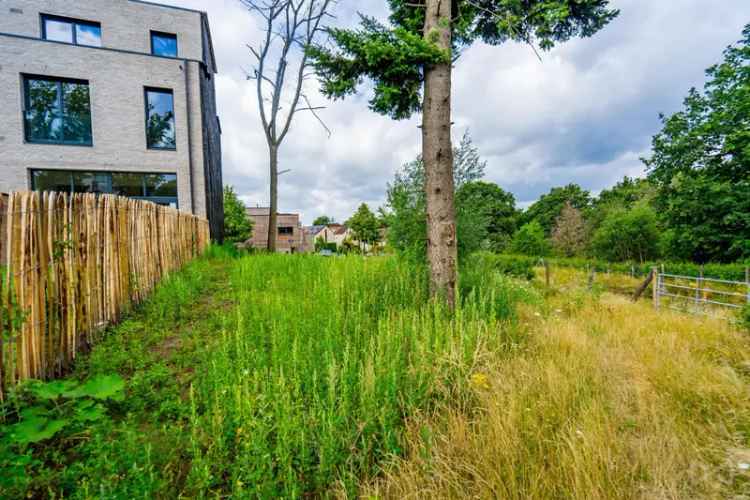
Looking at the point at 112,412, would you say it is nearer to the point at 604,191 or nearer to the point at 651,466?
the point at 651,466

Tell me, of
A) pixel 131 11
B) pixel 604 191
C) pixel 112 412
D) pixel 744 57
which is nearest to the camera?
pixel 112 412

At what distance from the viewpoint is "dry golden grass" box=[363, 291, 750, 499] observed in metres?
1.41

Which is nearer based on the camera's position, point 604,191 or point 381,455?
point 381,455

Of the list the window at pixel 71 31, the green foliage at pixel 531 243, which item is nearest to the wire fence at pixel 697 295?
the green foliage at pixel 531 243

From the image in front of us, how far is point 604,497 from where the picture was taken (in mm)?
1325

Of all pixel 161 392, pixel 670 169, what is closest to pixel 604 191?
pixel 670 169

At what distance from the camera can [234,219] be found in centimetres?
3023

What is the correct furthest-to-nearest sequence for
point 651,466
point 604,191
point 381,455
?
point 604,191, point 381,455, point 651,466

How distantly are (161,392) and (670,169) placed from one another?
27.2 meters

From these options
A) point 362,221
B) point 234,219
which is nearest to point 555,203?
point 362,221

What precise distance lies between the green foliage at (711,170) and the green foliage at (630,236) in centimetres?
826

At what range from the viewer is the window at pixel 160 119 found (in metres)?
10.7

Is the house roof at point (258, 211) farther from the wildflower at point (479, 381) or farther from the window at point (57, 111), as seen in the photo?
the wildflower at point (479, 381)

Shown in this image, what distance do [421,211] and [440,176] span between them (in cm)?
227
